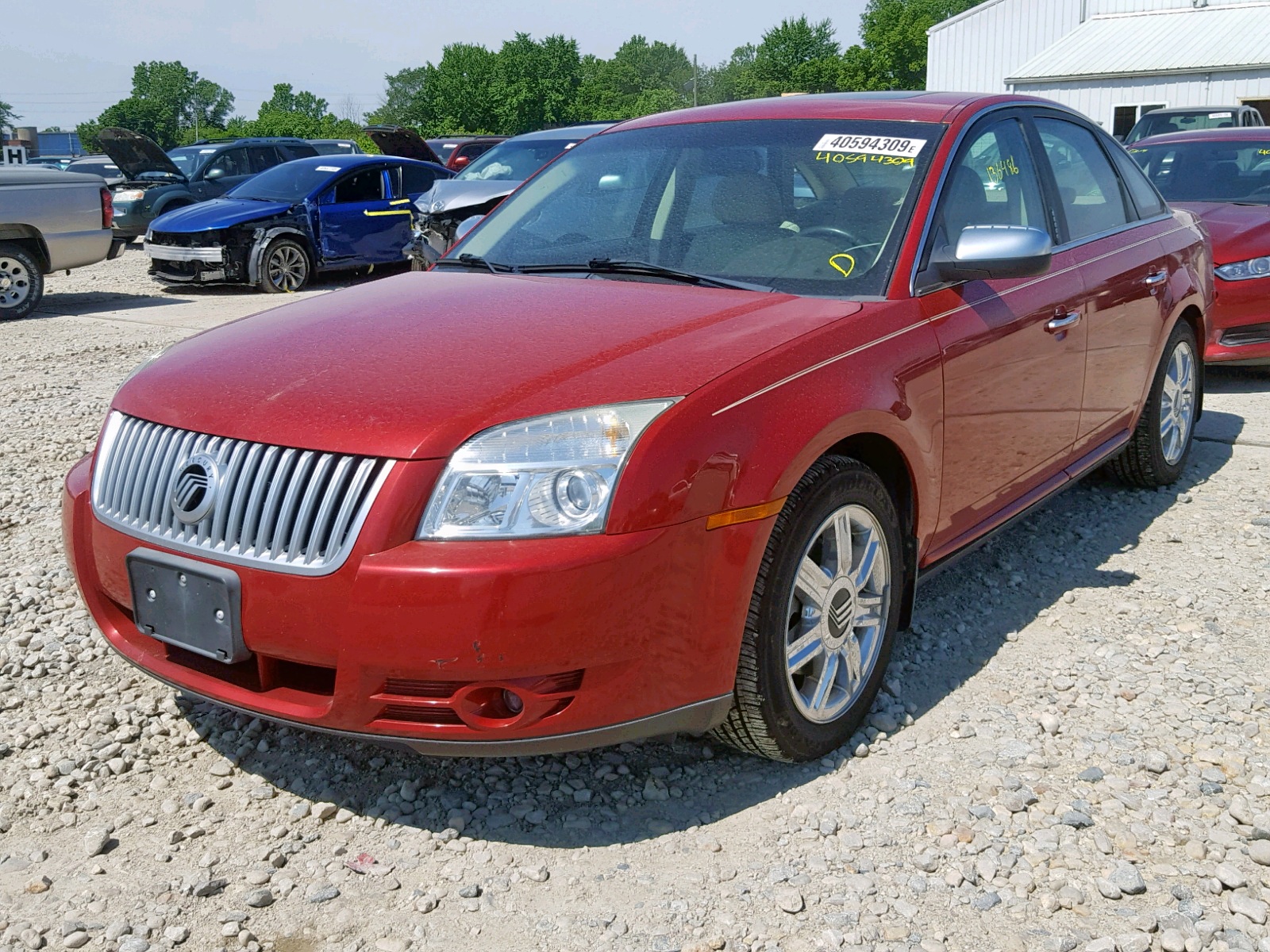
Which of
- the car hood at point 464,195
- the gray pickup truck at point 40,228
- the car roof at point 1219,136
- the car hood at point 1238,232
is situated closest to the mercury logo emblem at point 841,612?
the car hood at point 1238,232

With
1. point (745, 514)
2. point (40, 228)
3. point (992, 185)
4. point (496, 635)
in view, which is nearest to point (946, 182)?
point (992, 185)

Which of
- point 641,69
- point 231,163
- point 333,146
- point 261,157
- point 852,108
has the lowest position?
point 852,108

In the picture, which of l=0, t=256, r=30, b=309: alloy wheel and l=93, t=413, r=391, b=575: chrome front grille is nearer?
l=93, t=413, r=391, b=575: chrome front grille

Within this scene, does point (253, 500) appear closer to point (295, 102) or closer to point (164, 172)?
point (164, 172)

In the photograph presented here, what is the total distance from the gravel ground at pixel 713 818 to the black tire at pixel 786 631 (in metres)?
0.11

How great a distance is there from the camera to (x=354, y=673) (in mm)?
2506

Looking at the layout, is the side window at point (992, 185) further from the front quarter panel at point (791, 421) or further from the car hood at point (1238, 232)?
the car hood at point (1238, 232)

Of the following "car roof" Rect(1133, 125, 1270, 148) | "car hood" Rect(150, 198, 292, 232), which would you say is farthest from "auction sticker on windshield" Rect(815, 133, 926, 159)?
"car hood" Rect(150, 198, 292, 232)

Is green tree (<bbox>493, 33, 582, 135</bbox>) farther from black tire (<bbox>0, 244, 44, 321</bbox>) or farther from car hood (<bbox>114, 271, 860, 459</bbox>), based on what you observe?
car hood (<bbox>114, 271, 860, 459</bbox>)

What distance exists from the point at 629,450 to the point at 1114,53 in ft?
121

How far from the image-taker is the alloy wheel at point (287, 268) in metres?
13.0

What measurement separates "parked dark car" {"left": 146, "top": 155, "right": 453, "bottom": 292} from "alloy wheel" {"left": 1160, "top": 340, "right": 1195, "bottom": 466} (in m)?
9.89

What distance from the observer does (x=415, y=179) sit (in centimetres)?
1399

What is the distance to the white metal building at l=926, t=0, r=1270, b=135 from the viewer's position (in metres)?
31.7
